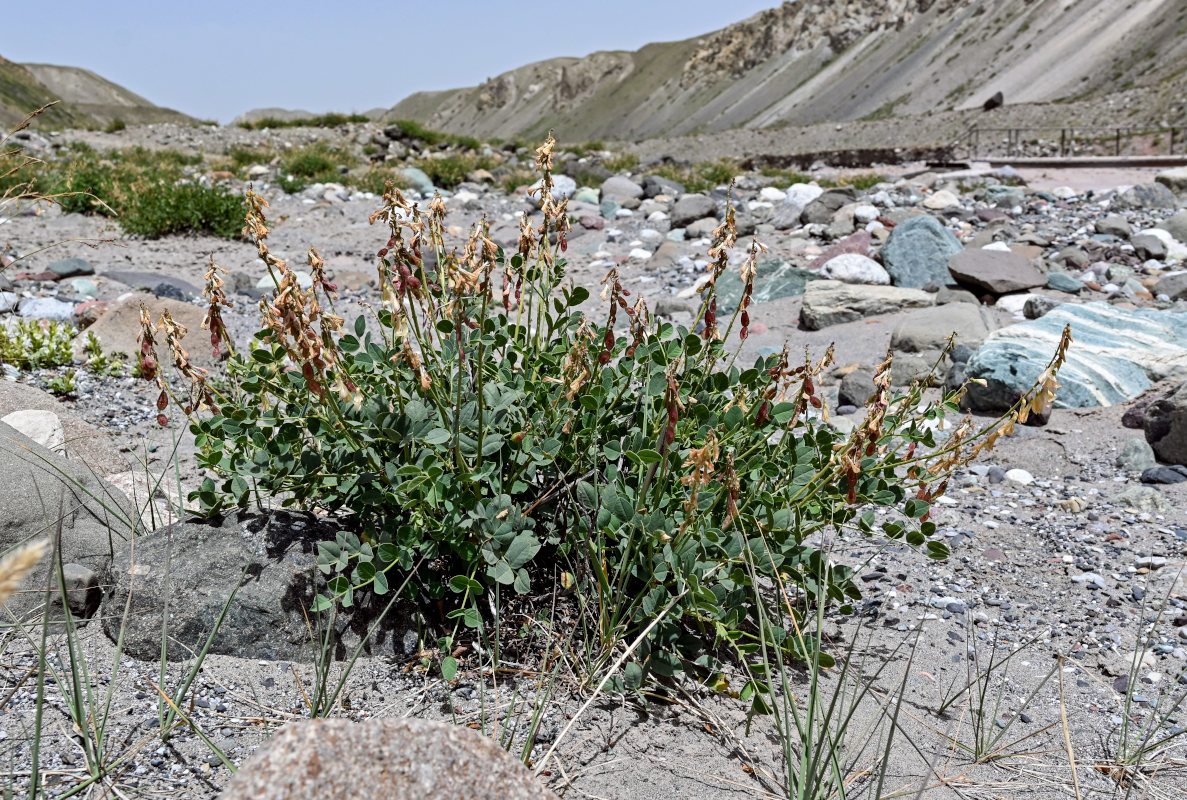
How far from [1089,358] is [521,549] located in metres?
4.51

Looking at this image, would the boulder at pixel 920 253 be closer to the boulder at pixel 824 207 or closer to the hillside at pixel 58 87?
the boulder at pixel 824 207

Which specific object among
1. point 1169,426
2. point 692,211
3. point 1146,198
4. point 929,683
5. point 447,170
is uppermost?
point 447,170

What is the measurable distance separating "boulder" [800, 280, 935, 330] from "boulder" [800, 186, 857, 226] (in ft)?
10.5

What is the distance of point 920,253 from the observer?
25.3 ft

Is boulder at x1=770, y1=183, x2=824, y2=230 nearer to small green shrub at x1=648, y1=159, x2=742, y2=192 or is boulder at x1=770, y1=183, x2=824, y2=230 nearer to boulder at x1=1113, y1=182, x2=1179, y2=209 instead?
small green shrub at x1=648, y1=159, x2=742, y2=192

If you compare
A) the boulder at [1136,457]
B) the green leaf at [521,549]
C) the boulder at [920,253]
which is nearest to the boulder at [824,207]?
the boulder at [920,253]

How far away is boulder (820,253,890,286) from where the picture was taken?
25.0 ft

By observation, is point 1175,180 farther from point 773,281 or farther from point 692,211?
point 773,281

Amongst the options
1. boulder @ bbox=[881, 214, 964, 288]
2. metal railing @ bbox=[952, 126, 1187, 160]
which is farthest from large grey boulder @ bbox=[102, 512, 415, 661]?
metal railing @ bbox=[952, 126, 1187, 160]

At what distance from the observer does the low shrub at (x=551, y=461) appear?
6.61 ft

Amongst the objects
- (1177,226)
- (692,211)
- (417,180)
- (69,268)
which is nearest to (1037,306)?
(1177,226)

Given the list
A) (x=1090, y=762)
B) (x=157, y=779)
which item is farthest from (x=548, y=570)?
(x=1090, y=762)

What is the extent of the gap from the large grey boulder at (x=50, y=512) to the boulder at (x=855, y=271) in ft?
21.2

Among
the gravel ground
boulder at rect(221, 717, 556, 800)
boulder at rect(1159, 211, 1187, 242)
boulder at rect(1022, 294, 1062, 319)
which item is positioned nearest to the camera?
boulder at rect(221, 717, 556, 800)
